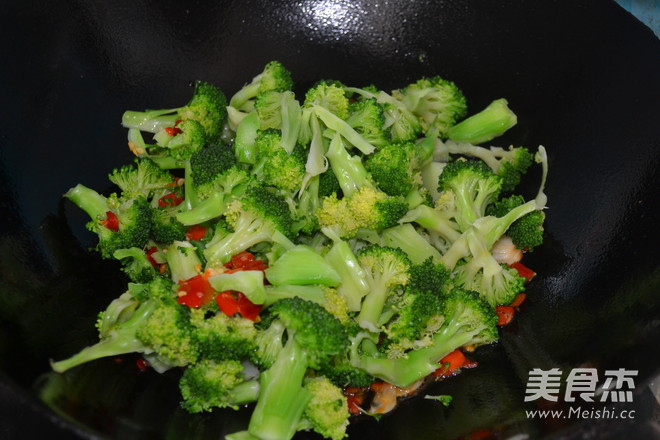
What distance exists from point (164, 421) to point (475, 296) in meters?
1.23

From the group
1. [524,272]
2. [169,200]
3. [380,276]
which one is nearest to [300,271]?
[380,276]

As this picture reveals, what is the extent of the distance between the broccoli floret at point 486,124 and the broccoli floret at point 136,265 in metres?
1.56

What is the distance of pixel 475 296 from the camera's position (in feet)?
8.48

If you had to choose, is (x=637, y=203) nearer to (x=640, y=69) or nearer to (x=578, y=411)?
(x=640, y=69)

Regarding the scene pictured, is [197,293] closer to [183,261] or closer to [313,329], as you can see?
[183,261]

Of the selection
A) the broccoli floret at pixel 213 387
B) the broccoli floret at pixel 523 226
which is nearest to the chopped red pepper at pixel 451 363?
the broccoli floret at pixel 523 226

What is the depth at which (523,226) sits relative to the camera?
2.84 m

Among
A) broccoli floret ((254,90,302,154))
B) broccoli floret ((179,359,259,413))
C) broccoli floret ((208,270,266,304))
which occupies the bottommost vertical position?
broccoli floret ((179,359,259,413))

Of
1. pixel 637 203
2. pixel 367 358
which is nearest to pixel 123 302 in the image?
pixel 367 358

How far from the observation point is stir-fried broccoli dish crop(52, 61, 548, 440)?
91.2 inches

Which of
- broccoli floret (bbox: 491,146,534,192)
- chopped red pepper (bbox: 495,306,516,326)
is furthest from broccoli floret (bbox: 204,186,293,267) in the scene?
broccoli floret (bbox: 491,146,534,192)

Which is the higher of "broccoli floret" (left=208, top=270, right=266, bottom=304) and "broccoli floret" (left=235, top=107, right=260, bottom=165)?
"broccoli floret" (left=235, top=107, right=260, bottom=165)

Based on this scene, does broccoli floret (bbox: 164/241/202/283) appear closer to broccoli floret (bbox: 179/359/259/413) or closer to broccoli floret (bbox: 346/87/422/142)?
broccoli floret (bbox: 179/359/259/413)

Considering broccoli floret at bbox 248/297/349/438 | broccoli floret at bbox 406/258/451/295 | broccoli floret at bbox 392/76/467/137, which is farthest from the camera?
broccoli floret at bbox 392/76/467/137
